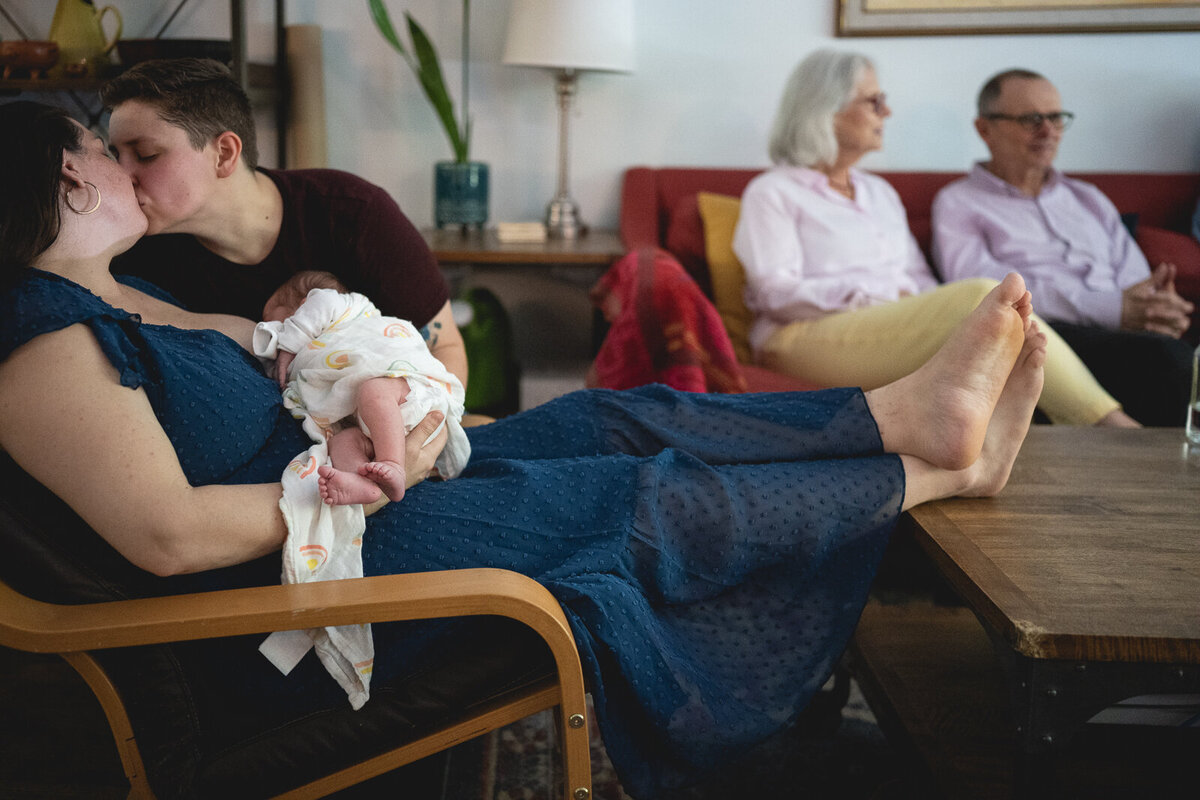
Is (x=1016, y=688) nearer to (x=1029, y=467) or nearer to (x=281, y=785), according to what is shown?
(x=1029, y=467)

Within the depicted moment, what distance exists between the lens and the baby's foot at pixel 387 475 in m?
1.08

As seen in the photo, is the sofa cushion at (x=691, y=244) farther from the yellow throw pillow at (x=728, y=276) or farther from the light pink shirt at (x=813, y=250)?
the light pink shirt at (x=813, y=250)

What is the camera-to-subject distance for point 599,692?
42.1 inches

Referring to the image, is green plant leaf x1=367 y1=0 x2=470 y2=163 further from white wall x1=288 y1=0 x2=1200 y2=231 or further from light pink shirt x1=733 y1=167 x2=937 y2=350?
light pink shirt x1=733 y1=167 x2=937 y2=350

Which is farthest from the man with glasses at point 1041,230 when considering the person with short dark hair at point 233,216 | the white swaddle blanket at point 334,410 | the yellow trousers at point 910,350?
the white swaddle blanket at point 334,410

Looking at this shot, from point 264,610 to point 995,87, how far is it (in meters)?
2.55

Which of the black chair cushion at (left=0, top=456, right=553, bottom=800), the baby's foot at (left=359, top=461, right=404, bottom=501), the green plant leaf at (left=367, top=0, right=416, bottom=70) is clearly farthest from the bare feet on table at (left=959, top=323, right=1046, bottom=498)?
the green plant leaf at (left=367, top=0, right=416, bottom=70)

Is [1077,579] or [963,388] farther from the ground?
[963,388]

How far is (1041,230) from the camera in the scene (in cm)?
264

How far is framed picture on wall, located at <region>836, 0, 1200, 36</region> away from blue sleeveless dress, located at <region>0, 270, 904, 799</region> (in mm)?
2137

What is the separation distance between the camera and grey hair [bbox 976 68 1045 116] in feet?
8.64

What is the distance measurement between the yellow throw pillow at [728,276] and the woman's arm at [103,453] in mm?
1748

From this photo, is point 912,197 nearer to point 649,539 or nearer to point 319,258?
point 319,258

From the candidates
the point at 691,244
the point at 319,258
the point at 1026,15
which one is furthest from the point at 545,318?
the point at 1026,15
